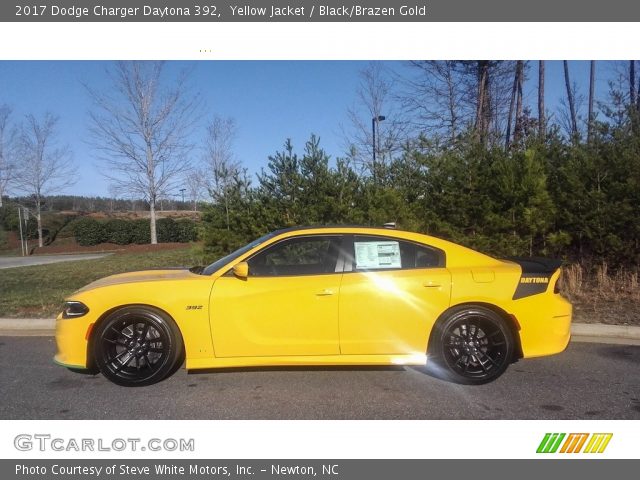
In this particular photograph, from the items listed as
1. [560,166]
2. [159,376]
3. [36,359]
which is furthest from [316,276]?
[560,166]

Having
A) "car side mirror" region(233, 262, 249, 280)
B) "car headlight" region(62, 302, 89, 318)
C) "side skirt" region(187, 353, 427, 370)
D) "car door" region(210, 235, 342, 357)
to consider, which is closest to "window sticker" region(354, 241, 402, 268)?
"car door" region(210, 235, 342, 357)

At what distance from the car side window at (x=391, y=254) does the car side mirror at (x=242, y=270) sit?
3.22 feet

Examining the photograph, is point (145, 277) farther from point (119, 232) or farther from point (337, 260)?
point (119, 232)

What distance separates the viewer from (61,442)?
3.02 meters

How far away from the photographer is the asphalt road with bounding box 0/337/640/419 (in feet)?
10.9

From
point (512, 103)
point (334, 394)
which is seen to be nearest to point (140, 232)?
point (512, 103)

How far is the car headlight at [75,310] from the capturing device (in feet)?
12.5

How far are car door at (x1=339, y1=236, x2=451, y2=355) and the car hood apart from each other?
1.54m

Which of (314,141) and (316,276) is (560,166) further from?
(316,276)

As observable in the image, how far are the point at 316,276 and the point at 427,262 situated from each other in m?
1.06

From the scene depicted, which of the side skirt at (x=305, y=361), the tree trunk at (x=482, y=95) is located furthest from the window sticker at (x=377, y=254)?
the tree trunk at (x=482, y=95)

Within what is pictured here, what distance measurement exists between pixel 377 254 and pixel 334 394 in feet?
4.28

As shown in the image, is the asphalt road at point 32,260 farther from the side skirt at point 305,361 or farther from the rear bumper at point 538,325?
the rear bumper at point 538,325

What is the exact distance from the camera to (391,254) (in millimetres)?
4062
